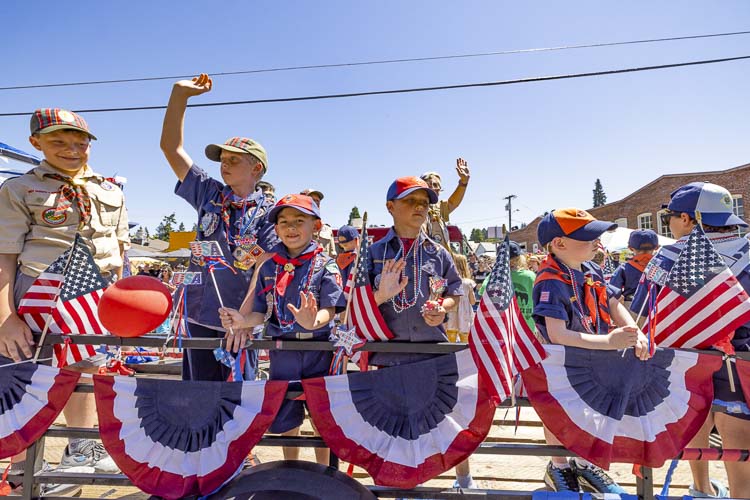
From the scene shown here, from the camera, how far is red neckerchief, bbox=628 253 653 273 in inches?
186

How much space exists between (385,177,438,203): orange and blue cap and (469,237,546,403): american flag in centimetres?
58

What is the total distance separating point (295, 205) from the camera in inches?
96.5

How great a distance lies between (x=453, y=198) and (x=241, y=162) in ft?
6.63

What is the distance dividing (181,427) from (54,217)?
156 cm

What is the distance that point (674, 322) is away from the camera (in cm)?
231

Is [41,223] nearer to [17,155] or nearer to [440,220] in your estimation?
[440,220]

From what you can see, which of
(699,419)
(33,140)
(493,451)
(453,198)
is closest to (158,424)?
(493,451)

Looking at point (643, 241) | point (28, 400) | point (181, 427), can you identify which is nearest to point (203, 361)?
point (181, 427)

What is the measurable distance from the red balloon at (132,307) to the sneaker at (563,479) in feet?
8.09

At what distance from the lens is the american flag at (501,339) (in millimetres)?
2090

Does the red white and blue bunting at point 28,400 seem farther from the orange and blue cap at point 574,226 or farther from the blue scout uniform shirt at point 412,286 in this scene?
the orange and blue cap at point 574,226

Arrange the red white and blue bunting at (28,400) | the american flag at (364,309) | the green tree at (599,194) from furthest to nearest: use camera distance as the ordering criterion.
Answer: the green tree at (599,194)
the american flag at (364,309)
the red white and blue bunting at (28,400)

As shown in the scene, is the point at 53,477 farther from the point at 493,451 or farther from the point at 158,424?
the point at 493,451

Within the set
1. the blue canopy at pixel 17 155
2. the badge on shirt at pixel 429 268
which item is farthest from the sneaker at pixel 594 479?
the blue canopy at pixel 17 155
